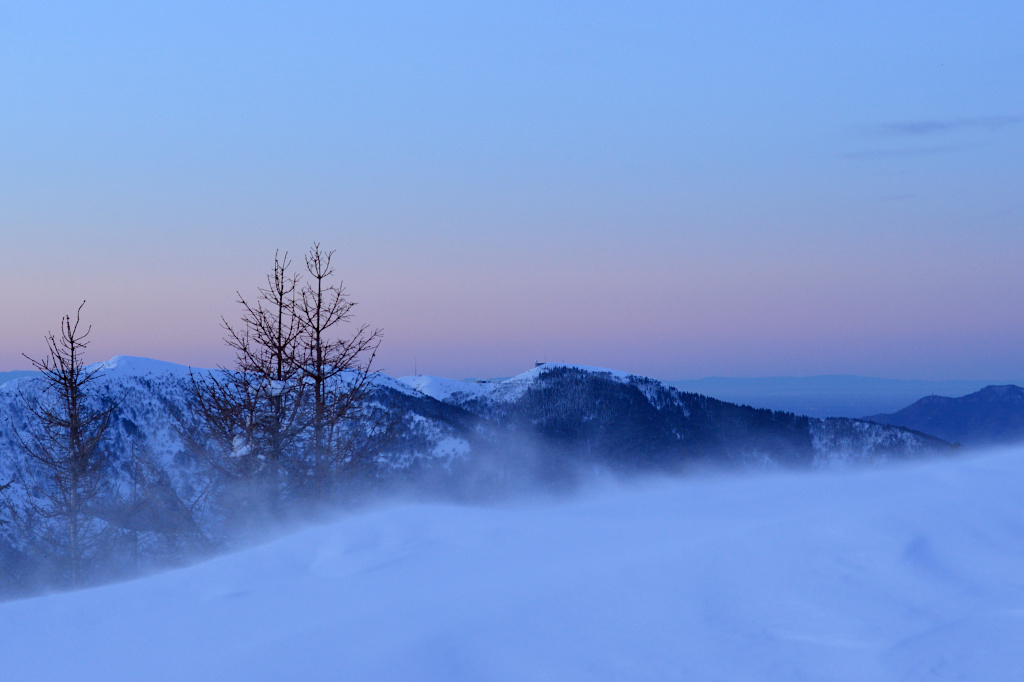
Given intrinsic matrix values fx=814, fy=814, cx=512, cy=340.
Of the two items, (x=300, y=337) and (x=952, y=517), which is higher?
(x=300, y=337)

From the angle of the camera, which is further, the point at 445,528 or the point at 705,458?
the point at 705,458

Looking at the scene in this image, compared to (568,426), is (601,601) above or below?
above

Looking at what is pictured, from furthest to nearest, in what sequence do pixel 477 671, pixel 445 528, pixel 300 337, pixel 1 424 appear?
pixel 1 424 → pixel 300 337 → pixel 445 528 → pixel 477 671

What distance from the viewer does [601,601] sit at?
5324mm

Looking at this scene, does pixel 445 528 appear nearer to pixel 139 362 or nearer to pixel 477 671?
pixel 477 671

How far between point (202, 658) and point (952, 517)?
5.52 meters

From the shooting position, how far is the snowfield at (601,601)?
4602 millimetres

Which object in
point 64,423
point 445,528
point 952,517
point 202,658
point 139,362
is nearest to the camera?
point 202,658

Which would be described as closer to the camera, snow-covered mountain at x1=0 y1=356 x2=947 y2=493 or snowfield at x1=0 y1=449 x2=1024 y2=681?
snowfield at x1=0 y1=449 x2=1024 y2=681

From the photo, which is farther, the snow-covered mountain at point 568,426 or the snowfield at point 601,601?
the snow-covered mountain at point 568,426

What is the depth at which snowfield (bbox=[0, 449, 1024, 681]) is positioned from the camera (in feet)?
15.1

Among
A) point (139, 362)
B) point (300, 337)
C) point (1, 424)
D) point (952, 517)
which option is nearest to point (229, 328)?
A: point (300, 337)

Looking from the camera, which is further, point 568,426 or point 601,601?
point 568,426

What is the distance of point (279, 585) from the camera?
652 centimetres
